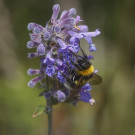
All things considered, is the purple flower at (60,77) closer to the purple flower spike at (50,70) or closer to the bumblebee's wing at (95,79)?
the purple flower spike at (50,70)

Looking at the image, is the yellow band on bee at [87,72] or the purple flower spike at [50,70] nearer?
the purple flower spike at [50,70]

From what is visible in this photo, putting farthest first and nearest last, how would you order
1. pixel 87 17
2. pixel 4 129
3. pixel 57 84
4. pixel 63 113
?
pixel 87 17
pixel 63 113
pixel 4 129
pixel 57 84

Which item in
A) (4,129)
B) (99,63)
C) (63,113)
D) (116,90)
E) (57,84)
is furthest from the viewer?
(99,63)

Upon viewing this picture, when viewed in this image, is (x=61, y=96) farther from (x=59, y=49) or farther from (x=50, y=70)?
(x=59, y=49)

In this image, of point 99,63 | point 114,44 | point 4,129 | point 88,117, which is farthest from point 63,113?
point 114,44

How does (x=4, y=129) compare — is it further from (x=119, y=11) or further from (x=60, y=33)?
(x=119, y=11)

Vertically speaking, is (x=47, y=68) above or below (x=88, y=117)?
above

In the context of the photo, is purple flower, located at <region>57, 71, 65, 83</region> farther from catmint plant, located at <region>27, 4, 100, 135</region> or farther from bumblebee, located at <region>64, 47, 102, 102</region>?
bumblebee, located at <region>64, 47, 102, 102</region>

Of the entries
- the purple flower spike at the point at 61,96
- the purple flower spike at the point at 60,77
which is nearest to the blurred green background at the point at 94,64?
the purple flower spike at the point at 61,96

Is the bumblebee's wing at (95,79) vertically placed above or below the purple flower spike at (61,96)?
above
